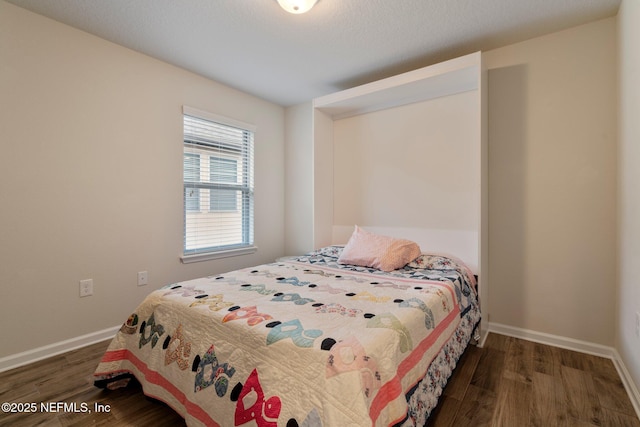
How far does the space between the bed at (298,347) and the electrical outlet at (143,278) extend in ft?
3.12

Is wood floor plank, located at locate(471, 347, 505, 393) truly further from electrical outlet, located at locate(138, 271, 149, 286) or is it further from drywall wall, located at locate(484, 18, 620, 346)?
electrical outlet, located at locate(138, 271, 149, 286)

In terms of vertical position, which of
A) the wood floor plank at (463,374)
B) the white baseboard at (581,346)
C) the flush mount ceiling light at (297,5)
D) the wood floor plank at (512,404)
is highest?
the flush mount ceiling light at (297,5)

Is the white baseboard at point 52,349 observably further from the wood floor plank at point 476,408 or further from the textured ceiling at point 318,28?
the wood floor plank at point 476,408

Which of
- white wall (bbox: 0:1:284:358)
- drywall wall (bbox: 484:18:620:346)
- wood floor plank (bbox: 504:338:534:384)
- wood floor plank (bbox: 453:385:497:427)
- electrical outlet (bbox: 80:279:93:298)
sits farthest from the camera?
electrical outlet (bbox: 80:279:93:298)

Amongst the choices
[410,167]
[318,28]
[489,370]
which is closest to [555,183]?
[410,167]

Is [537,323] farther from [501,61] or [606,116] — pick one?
[501,61]

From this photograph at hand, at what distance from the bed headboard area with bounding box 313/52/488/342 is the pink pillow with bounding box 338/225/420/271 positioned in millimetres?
492

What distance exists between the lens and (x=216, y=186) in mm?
3125

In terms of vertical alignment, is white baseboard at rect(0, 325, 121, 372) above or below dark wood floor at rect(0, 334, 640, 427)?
above

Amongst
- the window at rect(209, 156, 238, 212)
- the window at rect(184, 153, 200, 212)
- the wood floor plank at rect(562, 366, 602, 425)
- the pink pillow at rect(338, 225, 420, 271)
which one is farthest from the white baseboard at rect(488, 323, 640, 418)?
the window at rect(184, 153, 200, 212)

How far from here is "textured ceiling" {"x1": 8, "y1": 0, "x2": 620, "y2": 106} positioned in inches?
76.0

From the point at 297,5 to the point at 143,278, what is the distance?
96.6 inches

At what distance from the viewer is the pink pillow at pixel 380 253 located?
229 cm

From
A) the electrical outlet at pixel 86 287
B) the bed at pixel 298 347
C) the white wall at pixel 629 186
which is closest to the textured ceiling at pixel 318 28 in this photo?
the white wall at pixel 629 186
